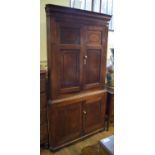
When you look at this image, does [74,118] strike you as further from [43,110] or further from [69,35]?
[69,35]

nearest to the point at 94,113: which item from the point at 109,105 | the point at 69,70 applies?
the point at 109,105

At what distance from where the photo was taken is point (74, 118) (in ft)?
7.42

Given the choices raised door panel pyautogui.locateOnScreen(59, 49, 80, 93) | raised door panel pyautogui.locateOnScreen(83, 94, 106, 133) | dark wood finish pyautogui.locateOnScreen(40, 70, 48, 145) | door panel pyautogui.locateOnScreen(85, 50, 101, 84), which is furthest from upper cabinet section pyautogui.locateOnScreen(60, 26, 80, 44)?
raised door panel pyautogui.locateOnScreen(83, 94, 106, 133)

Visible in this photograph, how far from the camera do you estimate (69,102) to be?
216 centimetres

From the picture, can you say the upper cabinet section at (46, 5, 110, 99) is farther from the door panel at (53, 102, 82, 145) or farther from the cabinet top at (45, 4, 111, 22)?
the door panel at (53, 102, 82, 145)

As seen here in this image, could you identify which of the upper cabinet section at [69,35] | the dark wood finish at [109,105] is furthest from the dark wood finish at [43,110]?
the dark wood finish at [109,105]

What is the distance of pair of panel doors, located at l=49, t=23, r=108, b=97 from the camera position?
2.00 metres

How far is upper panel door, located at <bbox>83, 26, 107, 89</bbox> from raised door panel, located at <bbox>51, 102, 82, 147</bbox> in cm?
38

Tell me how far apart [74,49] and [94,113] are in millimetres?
1005

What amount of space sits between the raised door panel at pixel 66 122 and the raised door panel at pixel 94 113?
0.11m
